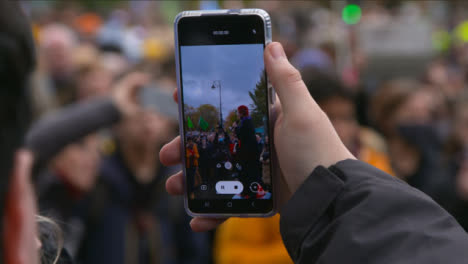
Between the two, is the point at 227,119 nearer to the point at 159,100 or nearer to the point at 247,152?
the point at 247,152

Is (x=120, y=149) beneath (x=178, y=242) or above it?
above

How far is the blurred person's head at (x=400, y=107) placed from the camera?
424 cm

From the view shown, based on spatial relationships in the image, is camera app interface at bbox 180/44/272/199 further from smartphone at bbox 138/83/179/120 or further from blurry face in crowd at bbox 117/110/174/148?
blurry face in crowd at bbox 117/110/174/148

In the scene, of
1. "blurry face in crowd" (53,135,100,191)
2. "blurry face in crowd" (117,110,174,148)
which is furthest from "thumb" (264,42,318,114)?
"blurry face in crowd" (117,110,174,148)

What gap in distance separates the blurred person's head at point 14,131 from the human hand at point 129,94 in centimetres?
249

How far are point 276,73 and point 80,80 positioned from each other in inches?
152

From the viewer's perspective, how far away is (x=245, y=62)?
122 centimetres

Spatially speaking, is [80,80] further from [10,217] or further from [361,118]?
[10,217]

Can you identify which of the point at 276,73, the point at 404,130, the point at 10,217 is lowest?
the point at 404,130

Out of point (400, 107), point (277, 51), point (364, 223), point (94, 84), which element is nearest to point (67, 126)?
point (94, 84)

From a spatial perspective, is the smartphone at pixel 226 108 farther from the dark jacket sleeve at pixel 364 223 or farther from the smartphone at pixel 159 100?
the smartphone at pixel 159 100

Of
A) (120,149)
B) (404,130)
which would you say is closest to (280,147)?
(120,149)

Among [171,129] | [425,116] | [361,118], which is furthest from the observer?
[361,118]

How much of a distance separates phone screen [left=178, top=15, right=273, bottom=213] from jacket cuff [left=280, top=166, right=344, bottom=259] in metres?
0.17
